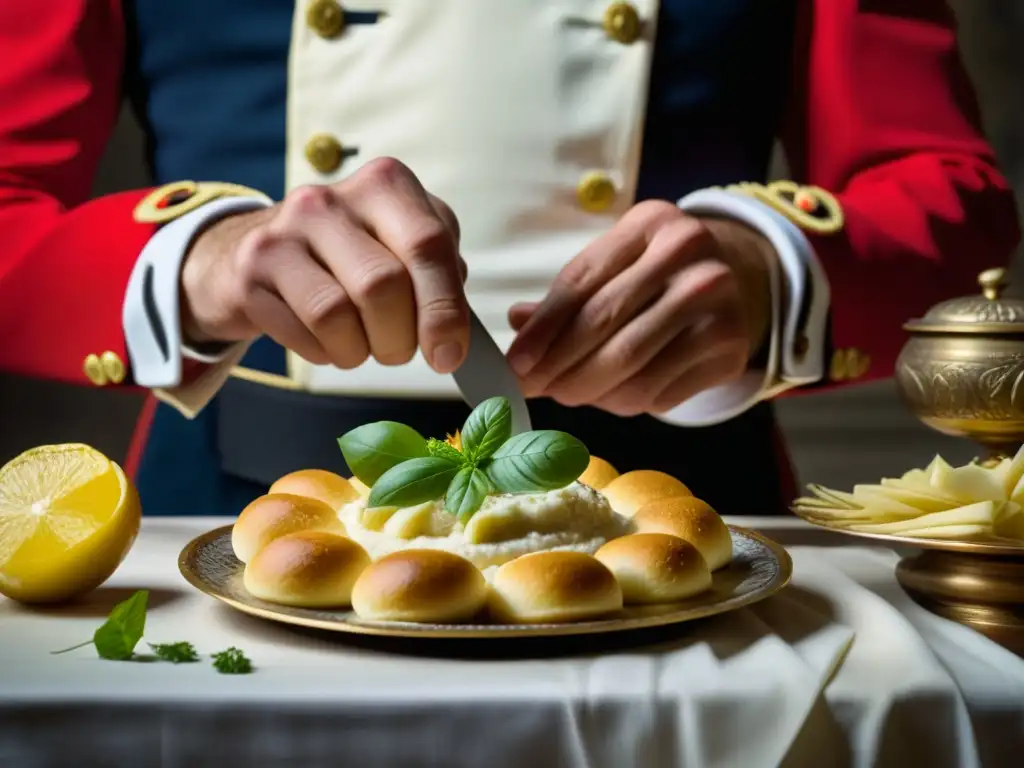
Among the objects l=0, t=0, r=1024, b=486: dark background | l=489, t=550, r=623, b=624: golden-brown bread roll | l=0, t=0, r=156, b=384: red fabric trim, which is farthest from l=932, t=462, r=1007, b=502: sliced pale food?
l=0, t=0, r=1024, b=486: dark background

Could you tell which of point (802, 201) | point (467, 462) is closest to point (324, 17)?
point (802, 201)

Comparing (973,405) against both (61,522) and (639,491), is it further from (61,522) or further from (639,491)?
(61,522)

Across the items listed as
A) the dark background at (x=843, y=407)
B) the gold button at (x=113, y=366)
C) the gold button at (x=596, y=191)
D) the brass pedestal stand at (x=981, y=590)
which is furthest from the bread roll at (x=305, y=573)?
the dark background at (x=843, y=407)

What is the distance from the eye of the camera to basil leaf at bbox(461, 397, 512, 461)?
66cm

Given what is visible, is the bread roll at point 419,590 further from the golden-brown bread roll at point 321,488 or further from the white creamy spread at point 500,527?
the golden-brown bread roll at point 321,488

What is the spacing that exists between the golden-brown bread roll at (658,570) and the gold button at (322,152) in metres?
0.62

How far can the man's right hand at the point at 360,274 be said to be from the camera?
0.75 metres

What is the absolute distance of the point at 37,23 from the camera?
3.84ft

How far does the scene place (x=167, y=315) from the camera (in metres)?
0.96

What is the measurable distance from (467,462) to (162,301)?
1.40ft

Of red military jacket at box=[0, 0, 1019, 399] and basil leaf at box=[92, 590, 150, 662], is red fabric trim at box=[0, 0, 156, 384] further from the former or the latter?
basil leaf at box=[92, 590, 150, 662]

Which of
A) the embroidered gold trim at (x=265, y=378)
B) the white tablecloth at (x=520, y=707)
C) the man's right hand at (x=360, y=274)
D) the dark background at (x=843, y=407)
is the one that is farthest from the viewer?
the dark background at (x=843, y=407)

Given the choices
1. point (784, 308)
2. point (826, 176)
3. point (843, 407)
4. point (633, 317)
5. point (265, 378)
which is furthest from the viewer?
point (843, 407)

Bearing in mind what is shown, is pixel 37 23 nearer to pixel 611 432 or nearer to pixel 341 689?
pixel 611 432
